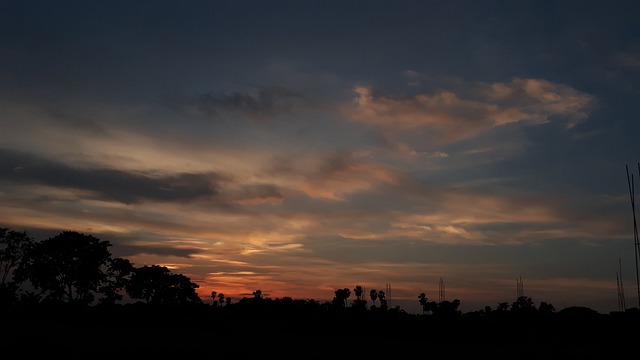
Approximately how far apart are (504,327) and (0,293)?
53672mm

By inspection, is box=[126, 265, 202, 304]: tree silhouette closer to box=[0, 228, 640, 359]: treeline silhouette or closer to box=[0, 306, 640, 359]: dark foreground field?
box=[0, 228, 640, 359]: treeline silhouette

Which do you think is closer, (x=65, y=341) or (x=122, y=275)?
(x=65, y=341)

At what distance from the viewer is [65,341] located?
32906 millimetres

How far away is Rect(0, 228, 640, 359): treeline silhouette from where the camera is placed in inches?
1316

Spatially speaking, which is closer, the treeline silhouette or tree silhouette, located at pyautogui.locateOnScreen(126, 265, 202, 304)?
the treeline silhouette

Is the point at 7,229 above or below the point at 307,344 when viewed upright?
above

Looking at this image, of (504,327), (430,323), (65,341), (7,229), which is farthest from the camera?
(7,229)

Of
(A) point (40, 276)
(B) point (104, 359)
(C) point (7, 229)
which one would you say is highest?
(C) point (7, 229)

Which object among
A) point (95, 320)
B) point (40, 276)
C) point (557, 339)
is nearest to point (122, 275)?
point (40, 276)

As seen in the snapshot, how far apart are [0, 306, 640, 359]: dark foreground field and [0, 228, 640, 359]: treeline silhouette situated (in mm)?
80

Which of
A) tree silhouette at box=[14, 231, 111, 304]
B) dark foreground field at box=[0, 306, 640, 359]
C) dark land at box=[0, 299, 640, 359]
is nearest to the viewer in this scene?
dark foreground field at box=[0, 306, 640, 359]

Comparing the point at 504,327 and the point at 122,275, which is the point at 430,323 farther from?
the point at 122,275

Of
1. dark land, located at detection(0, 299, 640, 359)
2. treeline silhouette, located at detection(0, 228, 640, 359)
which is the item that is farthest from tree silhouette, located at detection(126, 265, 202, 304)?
dark land, located at detection(0, 299, 640, 359)

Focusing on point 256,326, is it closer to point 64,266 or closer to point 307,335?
point 307,335
